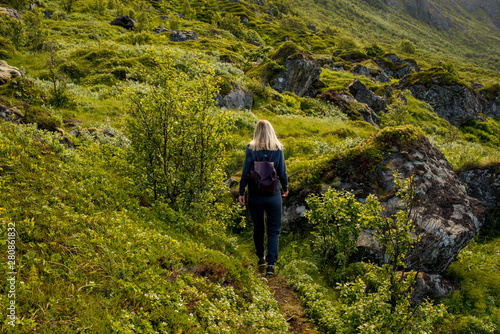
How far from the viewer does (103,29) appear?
5675 cm

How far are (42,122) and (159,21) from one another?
98.6m

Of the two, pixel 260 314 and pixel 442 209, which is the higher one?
pixel 442 209

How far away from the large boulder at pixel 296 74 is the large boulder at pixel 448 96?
2032 centimetres

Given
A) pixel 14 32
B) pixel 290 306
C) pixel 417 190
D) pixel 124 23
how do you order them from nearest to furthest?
pixel 290 306
pixel 417 190
pixel 14 32
pixel 124 23

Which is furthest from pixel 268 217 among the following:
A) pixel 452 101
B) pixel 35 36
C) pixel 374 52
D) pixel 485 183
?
pixel 374 52

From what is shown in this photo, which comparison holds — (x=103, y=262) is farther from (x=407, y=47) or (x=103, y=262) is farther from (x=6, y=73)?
(x=407, y=47)

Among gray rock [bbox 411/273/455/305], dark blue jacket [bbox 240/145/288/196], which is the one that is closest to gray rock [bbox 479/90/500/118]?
gray rock [bbox 411/273/455/305]

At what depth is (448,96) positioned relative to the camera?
42344 millimetres

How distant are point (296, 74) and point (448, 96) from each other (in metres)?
25.7

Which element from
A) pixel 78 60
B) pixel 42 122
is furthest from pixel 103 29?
pixel 42 122

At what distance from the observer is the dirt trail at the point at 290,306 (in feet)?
17.6

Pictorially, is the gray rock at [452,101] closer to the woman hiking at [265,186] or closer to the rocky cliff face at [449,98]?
the rocky cliff face at [449,98]

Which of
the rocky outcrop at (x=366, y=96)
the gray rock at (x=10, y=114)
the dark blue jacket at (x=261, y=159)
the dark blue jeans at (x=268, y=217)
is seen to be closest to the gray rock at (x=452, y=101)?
the rocky outcrop at (x=366, y=96)

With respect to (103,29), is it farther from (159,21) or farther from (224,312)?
(224,312)
